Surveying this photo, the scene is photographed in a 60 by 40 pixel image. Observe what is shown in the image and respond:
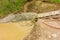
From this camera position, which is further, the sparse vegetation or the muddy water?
the sparse vegetation

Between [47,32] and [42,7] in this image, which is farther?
[42,7]

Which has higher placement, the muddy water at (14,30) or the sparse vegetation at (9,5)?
the sparse vegetation at (9,5)

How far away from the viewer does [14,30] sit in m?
2.89

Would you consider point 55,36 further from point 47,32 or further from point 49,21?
point 49,21

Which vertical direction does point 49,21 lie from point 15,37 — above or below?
above

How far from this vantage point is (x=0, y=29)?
2998 millimetres

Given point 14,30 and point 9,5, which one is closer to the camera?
point 14,30

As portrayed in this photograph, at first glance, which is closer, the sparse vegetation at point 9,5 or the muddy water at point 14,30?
the muddy water at point 14,30

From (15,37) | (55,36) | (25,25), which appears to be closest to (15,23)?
(25,25)

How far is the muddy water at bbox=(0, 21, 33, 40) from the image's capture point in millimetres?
2657

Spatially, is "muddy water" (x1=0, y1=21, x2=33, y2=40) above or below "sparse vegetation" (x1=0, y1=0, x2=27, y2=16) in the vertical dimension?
below

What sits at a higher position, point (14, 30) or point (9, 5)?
point (9, 5)

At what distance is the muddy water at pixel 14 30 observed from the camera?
2.66 metres

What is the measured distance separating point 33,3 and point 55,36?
224cm
